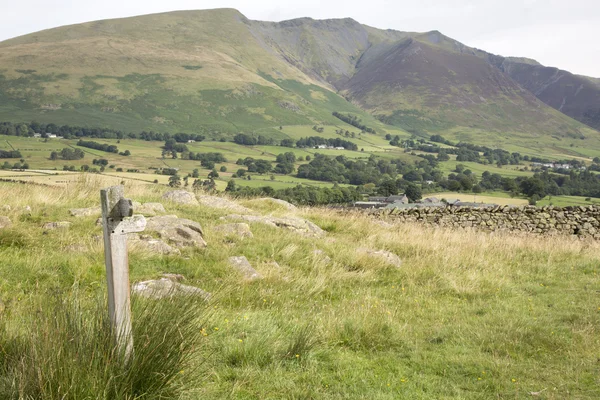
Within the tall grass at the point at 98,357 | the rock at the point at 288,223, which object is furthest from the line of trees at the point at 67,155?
the tall grass at the point at 98,357

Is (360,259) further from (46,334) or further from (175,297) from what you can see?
(46,334)

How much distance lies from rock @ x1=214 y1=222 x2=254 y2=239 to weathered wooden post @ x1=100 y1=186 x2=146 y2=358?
8.30 metres

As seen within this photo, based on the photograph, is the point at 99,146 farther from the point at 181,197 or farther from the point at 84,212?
the point at 84,212

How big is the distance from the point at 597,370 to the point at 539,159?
188 meters

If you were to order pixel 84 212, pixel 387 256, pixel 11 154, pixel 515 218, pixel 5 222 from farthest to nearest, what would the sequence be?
pixel 11 154 < pixel 515 218 < pixel 84 212 < pixel 387 256 < pixel 5 222

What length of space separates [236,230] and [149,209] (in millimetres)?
2870

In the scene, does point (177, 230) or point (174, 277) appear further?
point (177, 230)

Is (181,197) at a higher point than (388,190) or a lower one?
higher

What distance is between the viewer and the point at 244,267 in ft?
32.5

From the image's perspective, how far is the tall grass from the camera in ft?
12.2

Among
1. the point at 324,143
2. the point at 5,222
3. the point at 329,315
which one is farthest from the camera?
the point at 324,143

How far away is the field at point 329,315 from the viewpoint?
5.12m

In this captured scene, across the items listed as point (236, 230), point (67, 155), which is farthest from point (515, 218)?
point (67, 155)

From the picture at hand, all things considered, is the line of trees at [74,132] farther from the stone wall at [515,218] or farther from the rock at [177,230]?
the rock at [177,230]
